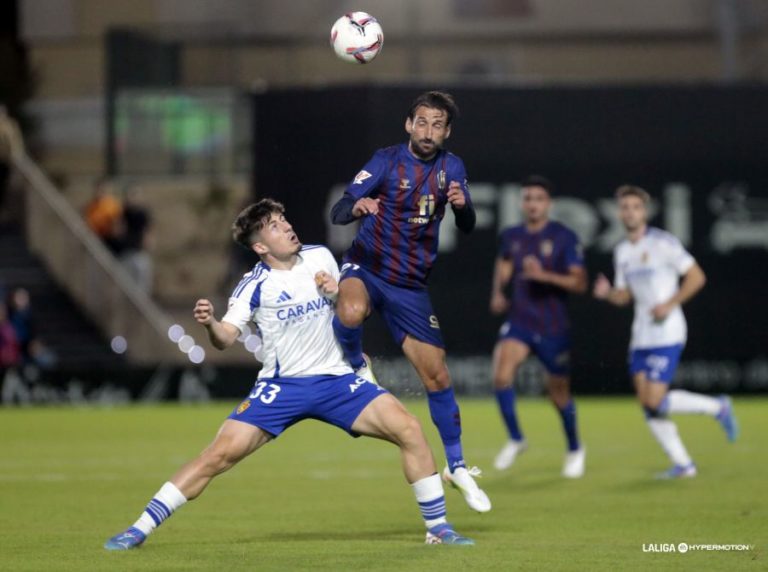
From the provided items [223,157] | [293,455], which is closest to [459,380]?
[223,157]

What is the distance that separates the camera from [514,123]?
997 inches

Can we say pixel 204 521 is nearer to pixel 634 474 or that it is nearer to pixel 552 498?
pixel 552 498

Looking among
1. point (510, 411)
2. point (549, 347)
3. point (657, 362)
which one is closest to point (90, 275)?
point (510, 411)

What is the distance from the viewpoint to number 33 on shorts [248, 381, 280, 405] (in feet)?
32.4

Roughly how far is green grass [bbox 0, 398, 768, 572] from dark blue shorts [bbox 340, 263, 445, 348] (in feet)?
4.35

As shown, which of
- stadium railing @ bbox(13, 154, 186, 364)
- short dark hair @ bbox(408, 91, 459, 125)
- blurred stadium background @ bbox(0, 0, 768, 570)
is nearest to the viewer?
short dark hair @ bbox(408, 91, 459, 125)

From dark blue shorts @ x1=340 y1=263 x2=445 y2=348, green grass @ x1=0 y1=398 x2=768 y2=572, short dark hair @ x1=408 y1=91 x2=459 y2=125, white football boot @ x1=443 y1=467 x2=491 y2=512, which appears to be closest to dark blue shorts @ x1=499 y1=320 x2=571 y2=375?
green grass @ x1=0 y1=398 x2=768 y2=572

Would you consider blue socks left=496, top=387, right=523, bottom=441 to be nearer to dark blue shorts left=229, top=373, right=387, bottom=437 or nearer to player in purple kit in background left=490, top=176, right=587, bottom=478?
player in purple kit in background left=490, top=176, right=587, bottom=478

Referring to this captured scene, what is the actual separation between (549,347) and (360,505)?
335 centimetres

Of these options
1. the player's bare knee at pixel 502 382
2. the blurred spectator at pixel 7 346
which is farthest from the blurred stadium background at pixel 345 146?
the player's bare knee at pixel 502 382

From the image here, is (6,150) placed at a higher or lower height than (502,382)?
higher

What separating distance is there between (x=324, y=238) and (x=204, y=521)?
44.7ft

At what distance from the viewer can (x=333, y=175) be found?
25.4m

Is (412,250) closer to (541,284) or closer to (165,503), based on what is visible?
(165,503)
